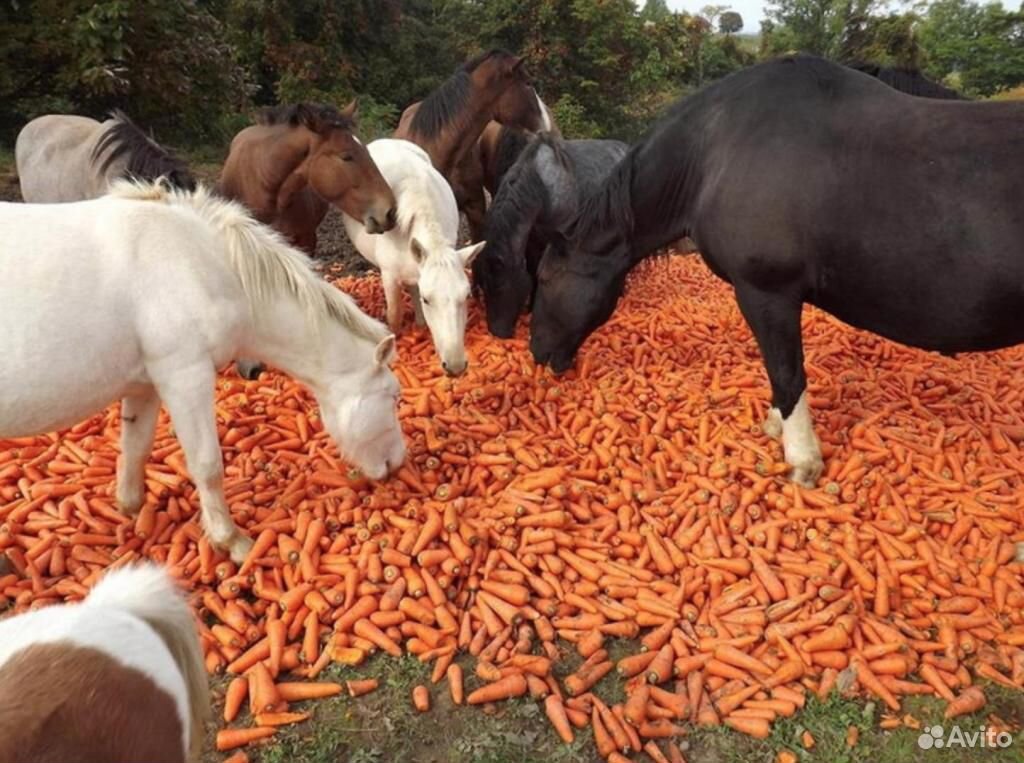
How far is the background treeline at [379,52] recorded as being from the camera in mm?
8609

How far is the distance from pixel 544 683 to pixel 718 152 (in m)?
2.49

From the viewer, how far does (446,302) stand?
407 centimetres

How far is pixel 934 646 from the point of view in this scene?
2422 mm

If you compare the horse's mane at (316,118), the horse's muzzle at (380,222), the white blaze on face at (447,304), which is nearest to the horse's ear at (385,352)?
the white blaze on face at (447,304)

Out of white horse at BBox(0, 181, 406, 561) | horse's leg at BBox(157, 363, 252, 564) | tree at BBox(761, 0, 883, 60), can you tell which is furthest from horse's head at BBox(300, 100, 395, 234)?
tree at BBox(761, 0, 883, 60)

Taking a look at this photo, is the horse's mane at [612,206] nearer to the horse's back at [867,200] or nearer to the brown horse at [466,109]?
the horse's back at [867,200]

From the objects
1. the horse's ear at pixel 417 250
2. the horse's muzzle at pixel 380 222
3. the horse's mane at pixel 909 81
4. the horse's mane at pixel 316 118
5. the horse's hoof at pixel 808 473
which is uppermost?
the horse's mane at pixel 909 81

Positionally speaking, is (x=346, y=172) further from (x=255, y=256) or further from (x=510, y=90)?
(x=510, y=90)

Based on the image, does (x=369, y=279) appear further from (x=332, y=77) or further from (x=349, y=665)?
(x=332, y=77)

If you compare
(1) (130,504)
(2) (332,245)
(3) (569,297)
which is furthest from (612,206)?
(2) (332,245)

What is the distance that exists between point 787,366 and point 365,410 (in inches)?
79.3

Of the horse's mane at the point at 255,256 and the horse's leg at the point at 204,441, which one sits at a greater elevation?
the horse's mane at the point at 255,256

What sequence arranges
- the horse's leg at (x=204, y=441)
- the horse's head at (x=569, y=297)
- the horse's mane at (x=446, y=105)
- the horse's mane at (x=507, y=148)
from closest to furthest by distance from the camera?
the horse's leg at (x=204, y=441), the horse's head at (x=569, y=297), the horse's mane at (x=446, y=105), the horse's mane at (x=507, y=148)

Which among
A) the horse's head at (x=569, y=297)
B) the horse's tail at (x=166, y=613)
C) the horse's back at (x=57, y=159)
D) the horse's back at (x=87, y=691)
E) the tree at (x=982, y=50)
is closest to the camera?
the horse's back at (x=87, y=691)
